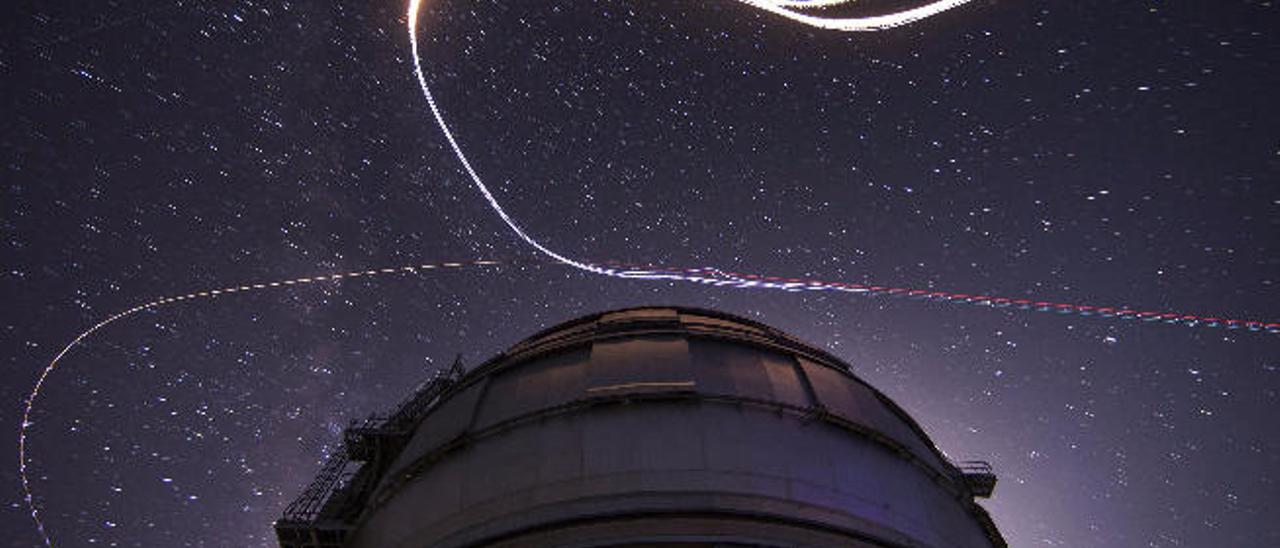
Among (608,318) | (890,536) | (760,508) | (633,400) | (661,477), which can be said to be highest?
(608,318)

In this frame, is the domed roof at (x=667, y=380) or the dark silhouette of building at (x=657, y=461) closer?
the dark silhouette of building at (x=657, y=461)

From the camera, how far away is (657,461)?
28.0 ft

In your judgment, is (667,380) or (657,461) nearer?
(657,461)

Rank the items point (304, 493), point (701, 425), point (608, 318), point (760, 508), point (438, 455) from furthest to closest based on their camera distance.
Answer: point (608, 318), point (304, 493), point (438, 455), point (701, 425), point (760, 508)

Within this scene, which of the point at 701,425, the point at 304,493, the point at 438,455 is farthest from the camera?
the point at 304,493

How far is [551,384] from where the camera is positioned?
10328 mm

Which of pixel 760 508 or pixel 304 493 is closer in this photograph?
pixel 760 508

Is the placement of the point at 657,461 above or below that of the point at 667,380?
below

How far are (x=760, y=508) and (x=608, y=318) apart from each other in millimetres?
5554

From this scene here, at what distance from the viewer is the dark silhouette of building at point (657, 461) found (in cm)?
791

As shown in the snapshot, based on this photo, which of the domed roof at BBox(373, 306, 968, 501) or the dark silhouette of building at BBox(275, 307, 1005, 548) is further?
the domed roof at BBox(373, 306, 968, 501)

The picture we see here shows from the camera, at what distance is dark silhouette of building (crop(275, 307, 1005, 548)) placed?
7.91 metres

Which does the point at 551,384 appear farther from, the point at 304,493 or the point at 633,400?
the point at 304,493

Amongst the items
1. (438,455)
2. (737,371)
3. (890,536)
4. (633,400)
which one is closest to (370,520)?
(438,455)
